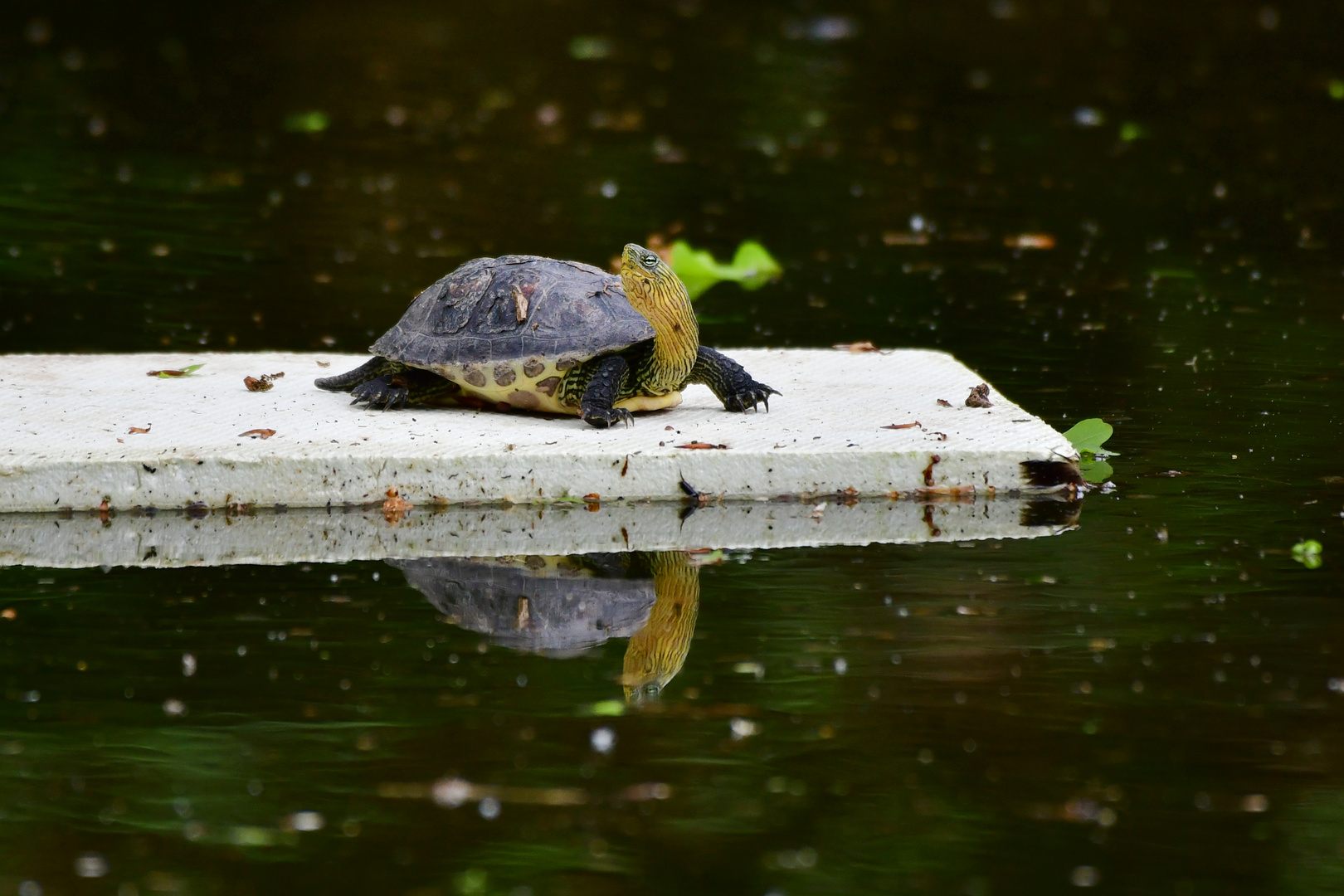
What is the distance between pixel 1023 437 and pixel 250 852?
3.06 metres

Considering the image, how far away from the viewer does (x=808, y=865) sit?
3162 millimetres

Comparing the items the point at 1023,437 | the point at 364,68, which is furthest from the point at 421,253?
the point at 364,68

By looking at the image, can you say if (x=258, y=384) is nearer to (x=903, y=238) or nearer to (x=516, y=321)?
(x=516, y=321)

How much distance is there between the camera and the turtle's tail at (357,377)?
6129 mm

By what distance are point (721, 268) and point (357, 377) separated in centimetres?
416

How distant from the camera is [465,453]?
532cm

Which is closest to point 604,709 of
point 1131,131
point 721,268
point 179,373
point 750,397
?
point 750,397

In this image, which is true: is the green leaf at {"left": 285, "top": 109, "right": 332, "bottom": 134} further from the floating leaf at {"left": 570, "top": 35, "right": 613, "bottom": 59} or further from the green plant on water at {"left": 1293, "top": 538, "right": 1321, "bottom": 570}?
the green plant on water at {"left": 1293, "top": 538, "right": 1321, "bottom": 570}

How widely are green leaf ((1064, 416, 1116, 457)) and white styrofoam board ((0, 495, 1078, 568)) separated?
66 centimetres

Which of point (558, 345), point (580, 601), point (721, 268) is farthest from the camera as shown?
point (721, 268)

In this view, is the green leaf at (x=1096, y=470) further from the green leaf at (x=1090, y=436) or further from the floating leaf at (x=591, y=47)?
the floating leaf at (x=591, y=47)

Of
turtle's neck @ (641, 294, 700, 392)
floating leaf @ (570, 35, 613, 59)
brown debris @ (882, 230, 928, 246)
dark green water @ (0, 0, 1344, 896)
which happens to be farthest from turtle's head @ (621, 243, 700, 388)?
floating leaf @ (570, 35, 613, 59)

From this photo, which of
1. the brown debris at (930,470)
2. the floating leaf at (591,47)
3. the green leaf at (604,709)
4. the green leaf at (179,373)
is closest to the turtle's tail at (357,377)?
the green leaf at (179,373)

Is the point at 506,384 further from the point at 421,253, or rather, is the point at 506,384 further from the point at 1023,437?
the point at 421,253
